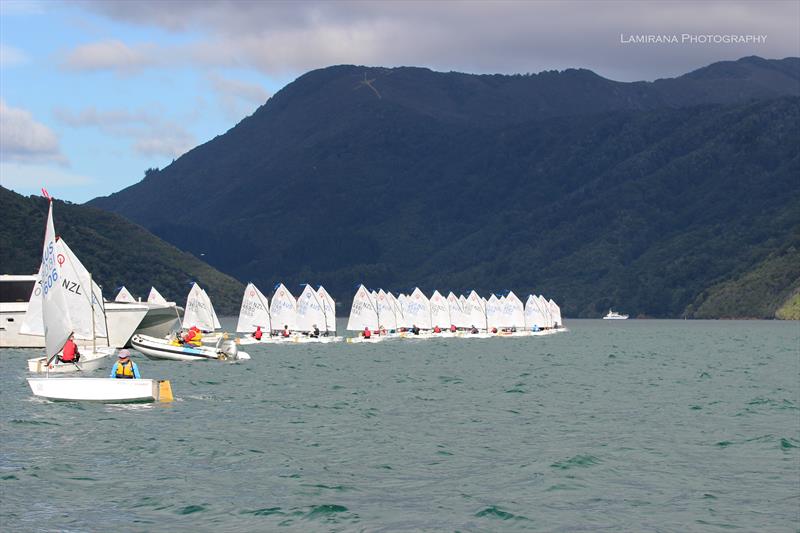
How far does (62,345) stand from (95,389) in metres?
10.2

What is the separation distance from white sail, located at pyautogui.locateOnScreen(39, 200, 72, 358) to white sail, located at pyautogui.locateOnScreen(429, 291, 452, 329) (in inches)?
5173

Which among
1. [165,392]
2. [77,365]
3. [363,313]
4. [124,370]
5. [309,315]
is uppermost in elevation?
A: [363,313]

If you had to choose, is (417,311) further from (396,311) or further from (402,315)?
(396,311)

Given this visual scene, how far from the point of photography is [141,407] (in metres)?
59.7

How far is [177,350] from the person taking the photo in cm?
10050

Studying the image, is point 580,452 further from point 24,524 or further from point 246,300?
point 246,300

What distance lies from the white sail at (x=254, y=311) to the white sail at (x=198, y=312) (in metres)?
8.99

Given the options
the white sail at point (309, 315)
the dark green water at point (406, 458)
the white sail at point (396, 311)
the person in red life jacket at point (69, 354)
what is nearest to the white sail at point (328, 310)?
the white sail at point (309, 315)

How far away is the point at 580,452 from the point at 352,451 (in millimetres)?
9012

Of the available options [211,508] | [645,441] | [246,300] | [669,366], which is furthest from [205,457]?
[246,300]

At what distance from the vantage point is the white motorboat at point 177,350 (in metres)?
98.1

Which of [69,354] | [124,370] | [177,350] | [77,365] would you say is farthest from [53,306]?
[177,350]

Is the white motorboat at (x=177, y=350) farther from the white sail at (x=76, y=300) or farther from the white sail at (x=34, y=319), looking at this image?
the white sail at (x=76, y=300)

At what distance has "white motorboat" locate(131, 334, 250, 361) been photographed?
98062mm
